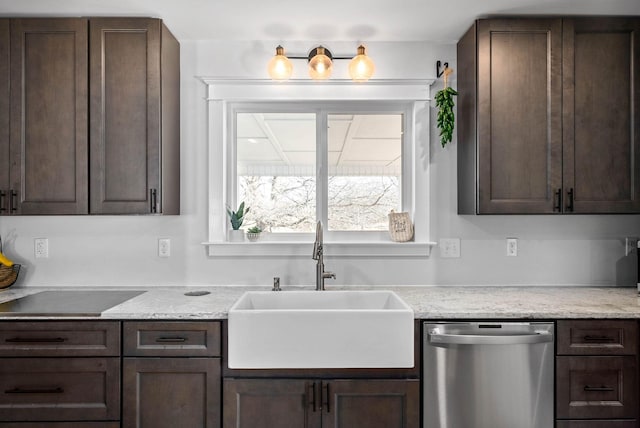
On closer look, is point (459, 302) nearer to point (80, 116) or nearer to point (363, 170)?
point (363, 170)

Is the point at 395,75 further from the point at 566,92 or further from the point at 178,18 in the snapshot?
the point at 178,18

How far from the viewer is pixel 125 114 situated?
2061 mm

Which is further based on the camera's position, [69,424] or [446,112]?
[446,112]

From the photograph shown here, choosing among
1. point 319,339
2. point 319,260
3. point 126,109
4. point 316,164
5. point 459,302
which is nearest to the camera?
point 319,339

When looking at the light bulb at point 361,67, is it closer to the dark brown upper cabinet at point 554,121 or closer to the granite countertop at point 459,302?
Answer: the dark brown upper cabinet at point 554,121

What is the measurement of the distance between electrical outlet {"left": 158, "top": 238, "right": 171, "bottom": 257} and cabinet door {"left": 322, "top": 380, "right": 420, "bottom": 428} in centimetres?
125

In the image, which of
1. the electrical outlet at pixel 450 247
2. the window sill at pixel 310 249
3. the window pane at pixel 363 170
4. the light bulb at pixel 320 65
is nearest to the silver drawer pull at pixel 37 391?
the window sill at pixel 310 249

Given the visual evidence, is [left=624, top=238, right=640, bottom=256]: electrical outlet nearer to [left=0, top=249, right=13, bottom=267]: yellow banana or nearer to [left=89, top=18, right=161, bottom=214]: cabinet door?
[left=89, top=18, right=161, bottom=214]: cabinet door

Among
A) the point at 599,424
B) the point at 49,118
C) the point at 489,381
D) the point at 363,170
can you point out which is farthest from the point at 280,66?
the point at 599,424

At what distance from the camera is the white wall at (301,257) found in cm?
237

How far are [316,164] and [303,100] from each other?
1.28ft

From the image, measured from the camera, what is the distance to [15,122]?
2.04m

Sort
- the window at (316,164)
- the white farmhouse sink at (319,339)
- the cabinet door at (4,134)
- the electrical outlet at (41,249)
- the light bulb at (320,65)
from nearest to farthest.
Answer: the white farmhouse sink at (319,339), the cabinet door at (4,134), the light bulb at (320,65), the electrical outlet at (41,249), the window at (316,164)

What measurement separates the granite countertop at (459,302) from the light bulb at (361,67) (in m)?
1.19
